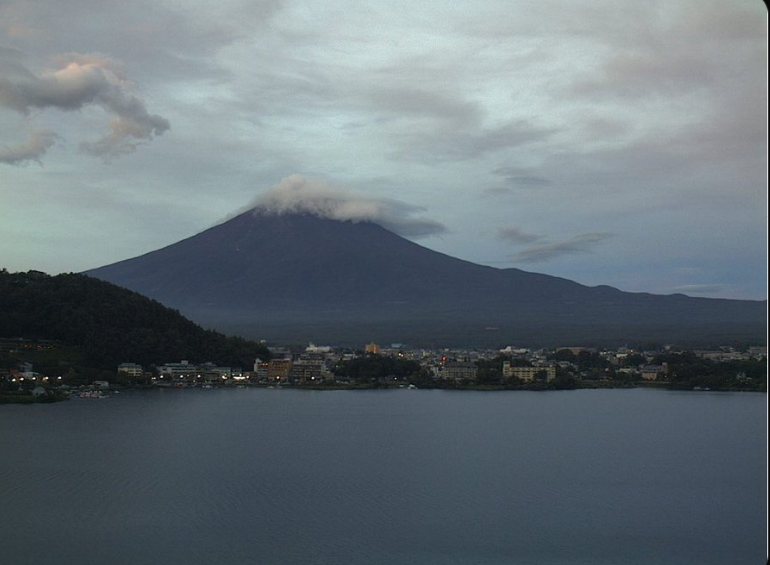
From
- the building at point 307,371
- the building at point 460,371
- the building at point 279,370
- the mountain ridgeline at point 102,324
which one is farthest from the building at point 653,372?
the mountain ridgeline at point 102,324

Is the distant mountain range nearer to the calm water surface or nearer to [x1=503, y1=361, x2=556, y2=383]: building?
[x1=503, y1=361, x2=556, y2=383]: building

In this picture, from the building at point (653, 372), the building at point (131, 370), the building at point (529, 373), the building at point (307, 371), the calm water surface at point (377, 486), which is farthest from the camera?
the building at point (653, 372)

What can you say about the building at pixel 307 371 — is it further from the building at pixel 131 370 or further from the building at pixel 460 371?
the building at pixel 131 370

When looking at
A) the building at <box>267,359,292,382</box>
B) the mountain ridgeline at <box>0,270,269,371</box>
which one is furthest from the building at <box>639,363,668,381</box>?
the mountain ridgeline at <box>0,270,269,371</box>

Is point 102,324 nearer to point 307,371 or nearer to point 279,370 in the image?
point 279,370

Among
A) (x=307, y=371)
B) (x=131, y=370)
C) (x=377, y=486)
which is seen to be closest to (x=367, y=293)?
(x=307, y=371)
